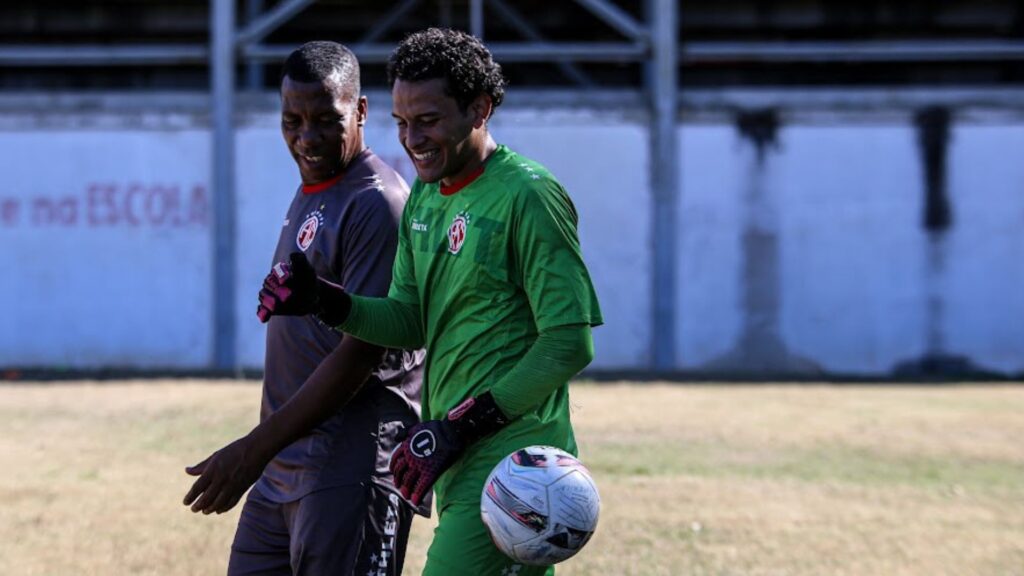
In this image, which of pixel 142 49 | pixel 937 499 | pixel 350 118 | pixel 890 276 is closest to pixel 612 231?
pixel 890 276

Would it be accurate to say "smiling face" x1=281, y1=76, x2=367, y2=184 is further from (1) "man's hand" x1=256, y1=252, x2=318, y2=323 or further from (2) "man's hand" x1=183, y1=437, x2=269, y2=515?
(2) "man's hand" x1=183, y1=437, x2=269, y2=515

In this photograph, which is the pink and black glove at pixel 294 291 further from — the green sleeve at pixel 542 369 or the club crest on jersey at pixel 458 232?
the green sleeve at pixel 542 369

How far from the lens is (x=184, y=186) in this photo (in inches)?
792

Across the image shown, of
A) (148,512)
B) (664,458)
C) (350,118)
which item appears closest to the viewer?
(350,118)

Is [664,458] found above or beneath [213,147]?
beneath

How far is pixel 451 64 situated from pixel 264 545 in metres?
1.57

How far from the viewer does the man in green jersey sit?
3.45 m

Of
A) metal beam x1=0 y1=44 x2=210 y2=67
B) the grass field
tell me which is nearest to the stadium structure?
metal beam x1=0 y1=44 x2=210 y2=67

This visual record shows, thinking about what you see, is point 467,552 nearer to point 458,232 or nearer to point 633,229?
point 458,232

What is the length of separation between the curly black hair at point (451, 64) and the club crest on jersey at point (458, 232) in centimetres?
29

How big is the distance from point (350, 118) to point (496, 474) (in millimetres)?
1326

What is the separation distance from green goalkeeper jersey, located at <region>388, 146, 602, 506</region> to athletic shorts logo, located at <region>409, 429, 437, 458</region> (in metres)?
0.18

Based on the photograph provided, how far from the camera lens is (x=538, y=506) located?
3410 mm

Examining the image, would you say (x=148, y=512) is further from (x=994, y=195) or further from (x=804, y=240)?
(x=994, y=195)
